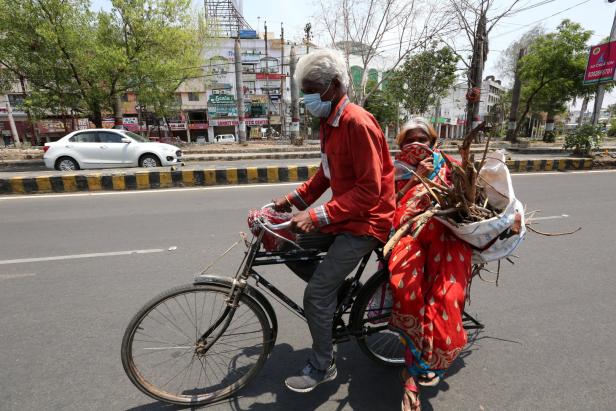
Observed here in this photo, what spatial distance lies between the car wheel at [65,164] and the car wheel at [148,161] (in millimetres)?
1834

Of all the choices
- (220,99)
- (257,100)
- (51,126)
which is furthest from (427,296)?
(51,126)

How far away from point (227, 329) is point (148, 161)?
10.4m

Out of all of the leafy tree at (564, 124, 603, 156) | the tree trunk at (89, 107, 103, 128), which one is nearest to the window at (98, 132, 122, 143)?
the tree trunk at (89, 107, 103, 128)

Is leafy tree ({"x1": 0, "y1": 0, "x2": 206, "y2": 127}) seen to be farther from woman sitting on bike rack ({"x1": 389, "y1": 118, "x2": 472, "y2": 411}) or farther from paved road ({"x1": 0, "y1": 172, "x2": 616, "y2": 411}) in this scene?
woman sitting on bike rack ({"x1": 389, "y1": 118, "x2": 472, "y2": 411})

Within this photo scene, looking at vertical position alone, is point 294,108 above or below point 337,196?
above

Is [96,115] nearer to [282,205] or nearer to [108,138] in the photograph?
[108,138]

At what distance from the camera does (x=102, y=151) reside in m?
10.8

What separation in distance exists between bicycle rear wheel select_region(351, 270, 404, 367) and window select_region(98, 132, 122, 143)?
11.1 meters

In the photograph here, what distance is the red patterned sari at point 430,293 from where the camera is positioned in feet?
5.89

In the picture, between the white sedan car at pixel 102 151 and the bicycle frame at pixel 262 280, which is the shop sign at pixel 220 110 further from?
the bicycle frame at pixel 262 280

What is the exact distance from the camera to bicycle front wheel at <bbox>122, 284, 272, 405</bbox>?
6.29 ft

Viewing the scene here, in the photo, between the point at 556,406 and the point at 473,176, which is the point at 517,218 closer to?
the point at 473,176

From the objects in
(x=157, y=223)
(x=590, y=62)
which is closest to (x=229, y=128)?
(x=590, y=62)

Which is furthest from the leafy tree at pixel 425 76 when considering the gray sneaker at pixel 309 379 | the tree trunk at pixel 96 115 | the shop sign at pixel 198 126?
the gray sneaker at pixel 309 379
